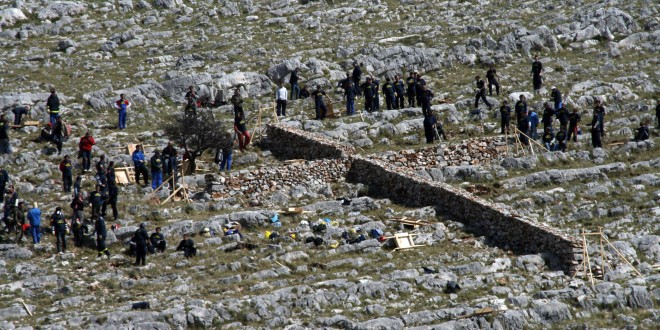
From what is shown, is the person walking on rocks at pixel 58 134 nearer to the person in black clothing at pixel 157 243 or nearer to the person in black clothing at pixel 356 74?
the person in black clothing at pixel 157 243

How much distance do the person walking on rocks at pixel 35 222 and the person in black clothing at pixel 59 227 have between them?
1.60 ft

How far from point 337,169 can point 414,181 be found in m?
3.92

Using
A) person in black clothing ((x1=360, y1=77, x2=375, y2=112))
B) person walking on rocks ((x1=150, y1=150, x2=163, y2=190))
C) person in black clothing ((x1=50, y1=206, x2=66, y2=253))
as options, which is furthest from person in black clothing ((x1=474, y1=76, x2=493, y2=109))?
person in black clothing ((x1=50, y1=206, x2=66, y2=253))

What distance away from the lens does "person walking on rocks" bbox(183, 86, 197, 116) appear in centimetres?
5361

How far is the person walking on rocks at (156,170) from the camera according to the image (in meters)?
48.1

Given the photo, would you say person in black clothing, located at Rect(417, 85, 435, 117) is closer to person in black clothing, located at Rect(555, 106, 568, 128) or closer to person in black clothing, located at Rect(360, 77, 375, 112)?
person in black clothing, located at Rect(360, 77, 375, 112)

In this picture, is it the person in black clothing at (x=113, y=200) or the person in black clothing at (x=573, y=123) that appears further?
the person in black clothing at (x=573, y=123)

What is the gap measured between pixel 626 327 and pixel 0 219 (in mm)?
21183

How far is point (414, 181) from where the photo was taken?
47812mm

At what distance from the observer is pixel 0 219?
4406cm

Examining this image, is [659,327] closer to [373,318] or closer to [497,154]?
[373,318]

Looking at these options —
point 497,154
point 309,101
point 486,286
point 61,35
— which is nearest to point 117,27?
point 61,35

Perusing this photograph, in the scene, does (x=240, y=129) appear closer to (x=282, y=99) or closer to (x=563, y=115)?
(x=282, y=99)

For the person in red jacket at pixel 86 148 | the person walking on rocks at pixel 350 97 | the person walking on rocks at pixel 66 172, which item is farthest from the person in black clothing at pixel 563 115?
the person walking on rocks at pixel 66 172
